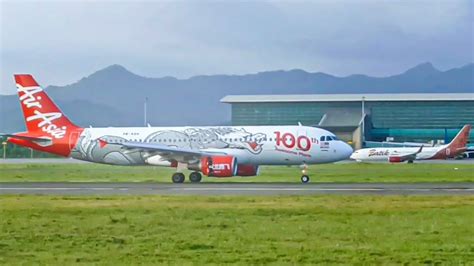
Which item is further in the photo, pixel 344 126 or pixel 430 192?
pixel 344 126

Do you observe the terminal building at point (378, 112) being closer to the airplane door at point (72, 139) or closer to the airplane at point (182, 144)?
the airplane at point (182, 144)

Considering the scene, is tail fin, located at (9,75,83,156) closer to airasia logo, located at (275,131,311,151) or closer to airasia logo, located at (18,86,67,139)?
airasia logo, located at (18,86,67,139)

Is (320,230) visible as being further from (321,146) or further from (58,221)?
(321,146)

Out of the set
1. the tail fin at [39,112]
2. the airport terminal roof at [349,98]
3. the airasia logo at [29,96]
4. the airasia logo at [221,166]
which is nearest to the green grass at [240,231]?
the airasia logo at [221,166]

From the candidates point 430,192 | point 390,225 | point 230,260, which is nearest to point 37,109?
point 430,192

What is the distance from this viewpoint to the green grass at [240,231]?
11.6m

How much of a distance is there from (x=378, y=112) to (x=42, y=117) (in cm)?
9270

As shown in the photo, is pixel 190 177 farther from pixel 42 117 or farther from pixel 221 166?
pixel 42 117

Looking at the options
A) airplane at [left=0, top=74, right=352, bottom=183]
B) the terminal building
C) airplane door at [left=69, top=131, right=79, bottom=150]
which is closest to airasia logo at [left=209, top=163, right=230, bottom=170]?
airplane at [left=0, top=74, right=352, bottom=183]

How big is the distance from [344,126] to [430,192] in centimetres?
9242

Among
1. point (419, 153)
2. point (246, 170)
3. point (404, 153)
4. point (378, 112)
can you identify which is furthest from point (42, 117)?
point (378, 112)

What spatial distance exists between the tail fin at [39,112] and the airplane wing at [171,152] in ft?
16.3

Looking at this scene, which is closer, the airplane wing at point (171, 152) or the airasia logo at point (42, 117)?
the airplane wing at point (171, 152)

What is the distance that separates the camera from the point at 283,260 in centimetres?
1121
